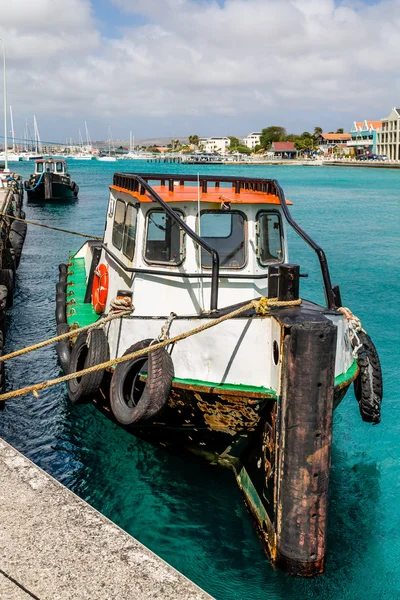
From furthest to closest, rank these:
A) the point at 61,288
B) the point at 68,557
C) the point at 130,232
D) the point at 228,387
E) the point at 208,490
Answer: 1. the point at 61,288
2. the point at 130,232
3. the point at 208,490
4. the point at 228,387
5. the point at 68,557

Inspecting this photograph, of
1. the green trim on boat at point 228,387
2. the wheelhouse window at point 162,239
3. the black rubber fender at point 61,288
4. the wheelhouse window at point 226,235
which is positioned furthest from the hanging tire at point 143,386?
the black rubber fender at point 61,288

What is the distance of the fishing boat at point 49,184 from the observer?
50.9 m

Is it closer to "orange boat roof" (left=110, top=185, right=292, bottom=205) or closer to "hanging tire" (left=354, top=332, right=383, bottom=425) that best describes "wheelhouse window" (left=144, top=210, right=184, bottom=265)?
"orange boat roof" (left=110, top=185, right=292, bottom=205)

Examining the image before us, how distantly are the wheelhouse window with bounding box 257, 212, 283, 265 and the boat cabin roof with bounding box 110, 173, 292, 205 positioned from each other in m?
0.28

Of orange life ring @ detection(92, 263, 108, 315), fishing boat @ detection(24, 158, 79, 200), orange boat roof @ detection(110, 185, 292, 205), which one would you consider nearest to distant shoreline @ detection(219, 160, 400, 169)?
fishing boat @ detection(24, 158, 79, 200)

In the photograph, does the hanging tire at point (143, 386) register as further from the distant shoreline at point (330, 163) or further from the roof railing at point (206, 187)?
the distant shoreline at point (330, 163)

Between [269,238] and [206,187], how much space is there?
113cm

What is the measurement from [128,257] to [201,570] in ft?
13.9

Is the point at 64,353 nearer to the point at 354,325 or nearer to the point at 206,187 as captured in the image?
the point at 206,187

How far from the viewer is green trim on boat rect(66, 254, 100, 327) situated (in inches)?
418

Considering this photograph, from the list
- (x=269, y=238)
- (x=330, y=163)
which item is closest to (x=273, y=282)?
(x=269, y=238)

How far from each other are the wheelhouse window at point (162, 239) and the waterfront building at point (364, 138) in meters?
165

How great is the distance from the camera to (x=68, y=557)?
4852mm

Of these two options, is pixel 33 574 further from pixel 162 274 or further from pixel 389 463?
pixel 389 463
